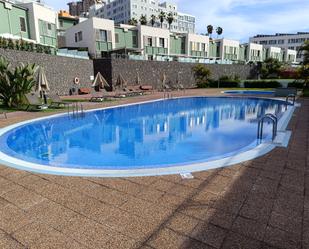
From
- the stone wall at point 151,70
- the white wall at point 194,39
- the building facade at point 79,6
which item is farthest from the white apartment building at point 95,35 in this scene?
the building facade at point 79,6

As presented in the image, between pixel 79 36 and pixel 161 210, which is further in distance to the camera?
pixel 79 36

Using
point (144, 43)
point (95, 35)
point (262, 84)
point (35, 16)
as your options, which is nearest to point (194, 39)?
point (144, 43)

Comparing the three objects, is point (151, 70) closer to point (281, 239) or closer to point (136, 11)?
point (281, 239)

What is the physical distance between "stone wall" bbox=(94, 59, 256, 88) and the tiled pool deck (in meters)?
23.6

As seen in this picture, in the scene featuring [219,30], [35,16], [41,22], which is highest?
[219,30]

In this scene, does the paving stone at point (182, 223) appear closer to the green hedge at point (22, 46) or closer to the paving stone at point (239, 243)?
the paving stone at point (239, 243)

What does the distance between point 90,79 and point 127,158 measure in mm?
20417

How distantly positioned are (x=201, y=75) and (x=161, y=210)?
3520cm

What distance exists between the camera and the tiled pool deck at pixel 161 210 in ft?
11.0

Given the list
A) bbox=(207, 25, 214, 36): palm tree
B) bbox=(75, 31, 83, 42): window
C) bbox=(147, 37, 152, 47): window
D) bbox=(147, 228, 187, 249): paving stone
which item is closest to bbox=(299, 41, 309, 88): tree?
bbox=(147, 37, 152, 47): window

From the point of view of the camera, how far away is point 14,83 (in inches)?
599

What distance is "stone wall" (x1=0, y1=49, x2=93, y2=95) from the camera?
62.9 feet

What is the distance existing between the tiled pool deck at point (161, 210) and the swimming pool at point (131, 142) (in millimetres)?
782

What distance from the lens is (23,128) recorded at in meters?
11.5
